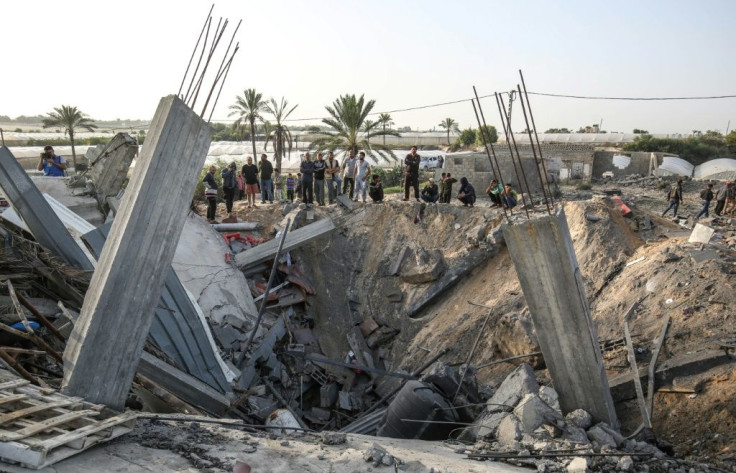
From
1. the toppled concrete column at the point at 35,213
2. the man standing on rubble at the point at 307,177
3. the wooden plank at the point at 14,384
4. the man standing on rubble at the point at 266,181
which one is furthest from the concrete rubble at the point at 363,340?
the man standing on rubble at the point at 266,181

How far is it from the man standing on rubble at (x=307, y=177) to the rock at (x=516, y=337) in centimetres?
713

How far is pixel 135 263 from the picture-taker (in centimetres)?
553

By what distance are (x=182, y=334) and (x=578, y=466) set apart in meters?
5.96

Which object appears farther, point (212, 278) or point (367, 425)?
point (212, 278)

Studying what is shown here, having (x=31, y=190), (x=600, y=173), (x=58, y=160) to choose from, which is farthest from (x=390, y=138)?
(x=31, y=190)

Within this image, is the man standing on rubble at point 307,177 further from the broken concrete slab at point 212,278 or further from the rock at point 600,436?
the rock at point 600,436

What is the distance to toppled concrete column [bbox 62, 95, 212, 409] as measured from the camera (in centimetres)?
531

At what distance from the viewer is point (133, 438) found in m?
4.75

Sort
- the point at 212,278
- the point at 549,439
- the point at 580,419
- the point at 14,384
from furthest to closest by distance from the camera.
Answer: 1. the point at 212,278
2. the point at 580,419
3. the point at 549,439
4. the point at 14,384

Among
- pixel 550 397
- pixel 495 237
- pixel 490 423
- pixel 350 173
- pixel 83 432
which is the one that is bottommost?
A: pixel 490 423

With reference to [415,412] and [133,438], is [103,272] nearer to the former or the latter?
[133,438]

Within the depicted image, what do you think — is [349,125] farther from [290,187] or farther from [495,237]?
[495,237]

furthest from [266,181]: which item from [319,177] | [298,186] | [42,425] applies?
[42,425]

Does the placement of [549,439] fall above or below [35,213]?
below
